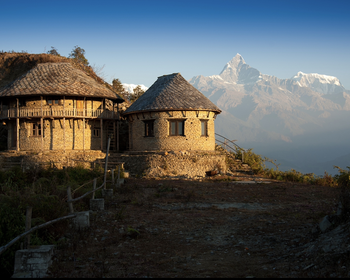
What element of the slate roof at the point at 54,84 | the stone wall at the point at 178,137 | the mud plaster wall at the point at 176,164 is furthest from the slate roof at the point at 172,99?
the slate roof at the point at 54,84

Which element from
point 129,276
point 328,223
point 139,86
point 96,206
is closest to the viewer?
point 129,276

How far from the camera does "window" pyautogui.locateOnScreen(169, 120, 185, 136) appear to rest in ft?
80.4

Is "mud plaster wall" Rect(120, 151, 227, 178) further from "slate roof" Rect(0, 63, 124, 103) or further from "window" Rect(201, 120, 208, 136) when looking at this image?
"slate roof" Rect(0, 63, 124, 103)

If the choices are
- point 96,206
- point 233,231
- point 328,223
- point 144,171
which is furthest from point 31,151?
point 328,223

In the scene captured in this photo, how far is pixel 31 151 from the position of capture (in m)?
26.6

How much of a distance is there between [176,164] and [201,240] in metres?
14.3

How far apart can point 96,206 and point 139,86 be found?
107 feet

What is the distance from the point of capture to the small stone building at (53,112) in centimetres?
2642

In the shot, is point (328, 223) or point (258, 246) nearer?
point (328, 223)

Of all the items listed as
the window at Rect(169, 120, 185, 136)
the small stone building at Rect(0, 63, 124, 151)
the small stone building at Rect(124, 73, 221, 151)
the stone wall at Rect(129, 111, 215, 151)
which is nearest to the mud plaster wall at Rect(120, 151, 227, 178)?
the stone wall at Rect(129, 111, 215, 151)

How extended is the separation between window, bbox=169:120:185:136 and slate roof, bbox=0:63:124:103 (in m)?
7.05

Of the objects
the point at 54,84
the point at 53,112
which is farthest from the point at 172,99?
the point at 54,84

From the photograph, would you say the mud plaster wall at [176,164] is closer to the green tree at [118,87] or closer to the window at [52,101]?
the window at [52,101]

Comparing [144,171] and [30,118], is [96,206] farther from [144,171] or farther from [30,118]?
[30,118]
